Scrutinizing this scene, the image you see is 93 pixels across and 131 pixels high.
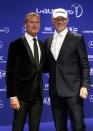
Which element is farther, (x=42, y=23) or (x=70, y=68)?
(x=42, y=23)

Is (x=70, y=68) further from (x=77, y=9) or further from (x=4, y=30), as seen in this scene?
(x=77, y=9)

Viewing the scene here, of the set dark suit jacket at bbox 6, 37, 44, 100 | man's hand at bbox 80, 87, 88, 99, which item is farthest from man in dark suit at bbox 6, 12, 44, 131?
man's hand at bbox 80, 87, 88, 99

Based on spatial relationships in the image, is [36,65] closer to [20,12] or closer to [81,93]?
[81,93]

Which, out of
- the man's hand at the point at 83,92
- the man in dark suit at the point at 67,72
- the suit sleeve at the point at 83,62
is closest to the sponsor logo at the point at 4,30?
the man in dark suit at the point at 67,72

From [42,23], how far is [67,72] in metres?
1.71

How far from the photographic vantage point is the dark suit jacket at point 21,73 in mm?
3379

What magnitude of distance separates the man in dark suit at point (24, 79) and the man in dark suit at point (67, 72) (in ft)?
0.57

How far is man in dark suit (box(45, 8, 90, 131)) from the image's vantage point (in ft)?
11.3

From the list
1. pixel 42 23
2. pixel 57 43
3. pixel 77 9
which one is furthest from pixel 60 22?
pixel 77 9

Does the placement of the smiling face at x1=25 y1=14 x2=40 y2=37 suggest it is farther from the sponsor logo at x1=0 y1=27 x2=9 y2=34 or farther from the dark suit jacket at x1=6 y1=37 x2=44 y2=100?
the sponsor logo at x1=0 y1=27 x2=9 y2=34

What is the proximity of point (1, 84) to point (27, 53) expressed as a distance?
5.45 feet

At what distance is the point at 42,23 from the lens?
16.5 feet

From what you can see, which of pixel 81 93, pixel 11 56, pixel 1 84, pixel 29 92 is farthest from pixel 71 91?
pixel 1 84

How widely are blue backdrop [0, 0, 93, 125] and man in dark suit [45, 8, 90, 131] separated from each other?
4.97ft
